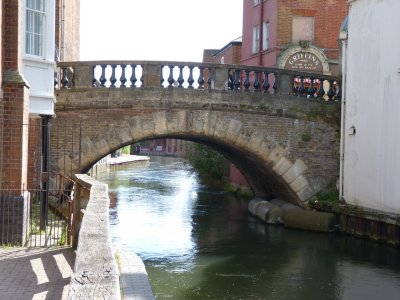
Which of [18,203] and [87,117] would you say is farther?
[87,117]

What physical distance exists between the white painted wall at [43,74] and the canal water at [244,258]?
9.67ft

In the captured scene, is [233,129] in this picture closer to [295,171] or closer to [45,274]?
[295,171]

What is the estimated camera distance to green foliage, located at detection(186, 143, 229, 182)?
29766 millimetres

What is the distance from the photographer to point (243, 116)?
1664 centimetres

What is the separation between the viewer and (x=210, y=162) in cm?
3020

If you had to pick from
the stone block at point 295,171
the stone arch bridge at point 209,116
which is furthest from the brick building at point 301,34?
the stone block at point 295,171

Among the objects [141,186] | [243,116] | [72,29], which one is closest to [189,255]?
[243,116]

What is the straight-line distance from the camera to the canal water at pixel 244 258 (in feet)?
34.7

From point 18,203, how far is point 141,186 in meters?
22.9

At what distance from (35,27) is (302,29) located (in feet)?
48.8

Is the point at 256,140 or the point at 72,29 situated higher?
the point at 72,29

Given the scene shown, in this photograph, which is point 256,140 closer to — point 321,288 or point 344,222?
point 344,222

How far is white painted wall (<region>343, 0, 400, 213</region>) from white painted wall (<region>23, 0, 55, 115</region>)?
7.71 metres

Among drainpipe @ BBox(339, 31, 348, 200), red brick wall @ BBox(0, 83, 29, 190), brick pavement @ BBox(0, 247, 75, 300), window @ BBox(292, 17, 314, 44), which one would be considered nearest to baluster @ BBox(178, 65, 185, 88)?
drainpipe @ BBox(339, 31, 348, 200)
